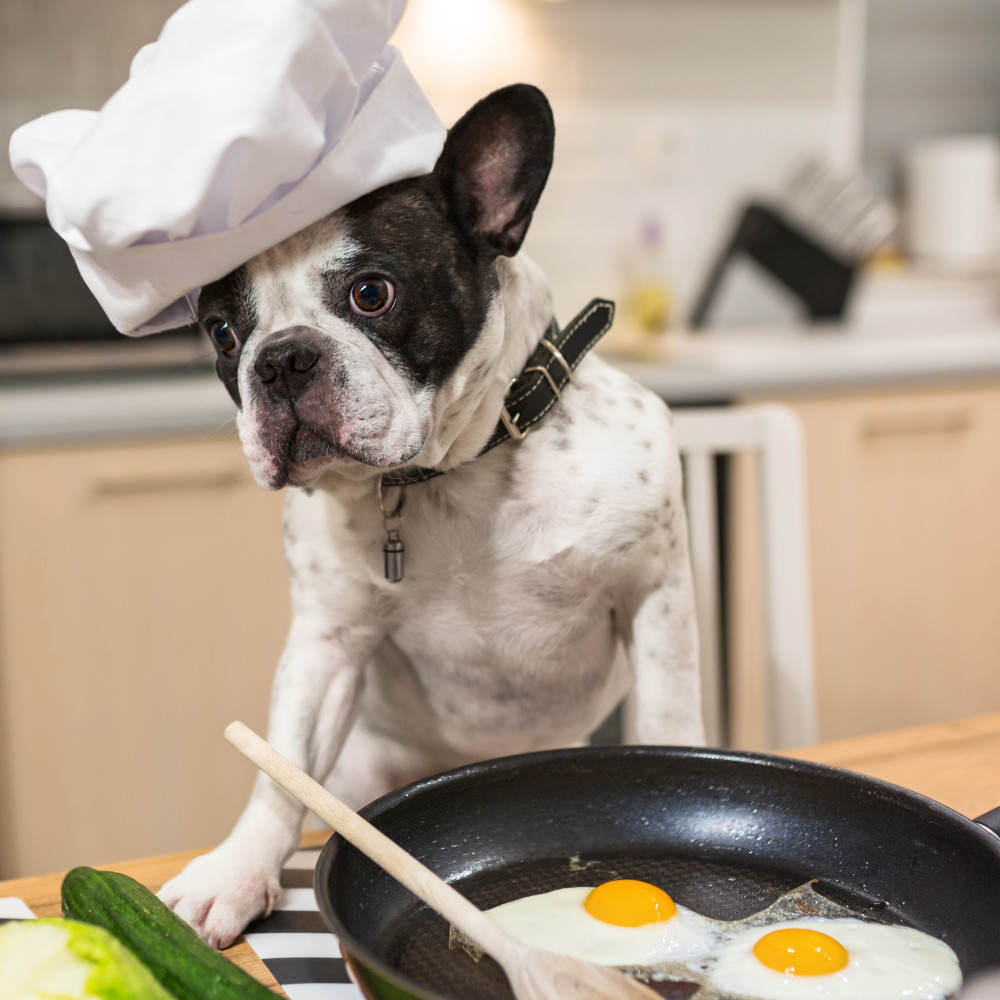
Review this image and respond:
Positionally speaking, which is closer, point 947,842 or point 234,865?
point 947,842

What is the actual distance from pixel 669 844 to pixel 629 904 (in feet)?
0.33

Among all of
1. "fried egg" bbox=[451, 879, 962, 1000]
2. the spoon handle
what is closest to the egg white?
"fried egg" bbox=[451, 879, 962, 1000]

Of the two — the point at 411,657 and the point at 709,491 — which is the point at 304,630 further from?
the point at 709,491

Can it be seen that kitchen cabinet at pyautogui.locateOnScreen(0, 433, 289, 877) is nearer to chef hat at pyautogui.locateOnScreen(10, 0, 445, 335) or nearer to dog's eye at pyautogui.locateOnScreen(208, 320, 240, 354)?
dog's eye at pyautogui.locateOnScreen(208, 320, 240, 354)

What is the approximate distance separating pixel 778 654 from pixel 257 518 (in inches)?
37.5

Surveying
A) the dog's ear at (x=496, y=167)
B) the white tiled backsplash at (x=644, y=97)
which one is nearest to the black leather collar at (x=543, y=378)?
the dog's ear at (x=496, y=167)

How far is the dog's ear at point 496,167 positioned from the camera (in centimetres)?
83

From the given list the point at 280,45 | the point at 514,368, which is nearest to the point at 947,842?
the point at 514,368

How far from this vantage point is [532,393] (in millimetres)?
897

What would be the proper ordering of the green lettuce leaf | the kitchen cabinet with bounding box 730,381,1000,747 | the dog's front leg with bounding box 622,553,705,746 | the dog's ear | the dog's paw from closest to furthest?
the green lettuce leaf → the dog's paw → the dog's ear → the dog's front leg with bounding box 622,553,705,746 → the kitchen cabinet with bounding box 730,381,1000,747

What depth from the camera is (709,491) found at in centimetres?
138

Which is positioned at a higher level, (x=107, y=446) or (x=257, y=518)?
(x=107, y=446)

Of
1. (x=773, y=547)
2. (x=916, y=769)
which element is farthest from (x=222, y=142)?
(x=773, y=547)

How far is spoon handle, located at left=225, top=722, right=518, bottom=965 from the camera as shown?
0.56m
